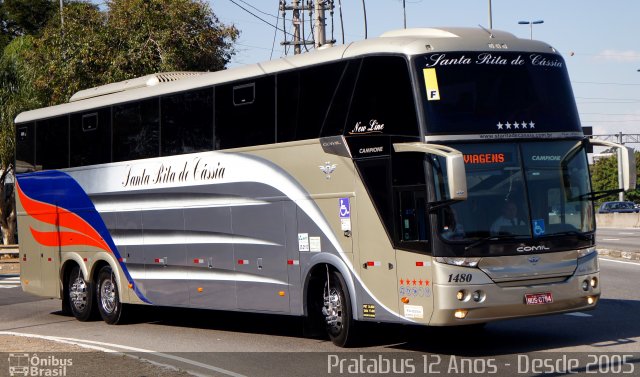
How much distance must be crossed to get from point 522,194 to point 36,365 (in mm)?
6400

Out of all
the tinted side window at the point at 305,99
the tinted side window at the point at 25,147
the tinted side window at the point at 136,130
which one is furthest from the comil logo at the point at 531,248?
the tinted side window at the point at 25,147

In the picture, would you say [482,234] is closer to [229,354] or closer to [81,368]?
[229,354]

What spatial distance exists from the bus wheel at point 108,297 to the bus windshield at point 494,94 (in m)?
9.14

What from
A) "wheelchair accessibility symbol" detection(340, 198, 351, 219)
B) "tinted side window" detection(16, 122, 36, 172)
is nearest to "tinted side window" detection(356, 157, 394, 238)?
"wheelchair accessibility symbol" detection(340, 198, 351, 219)

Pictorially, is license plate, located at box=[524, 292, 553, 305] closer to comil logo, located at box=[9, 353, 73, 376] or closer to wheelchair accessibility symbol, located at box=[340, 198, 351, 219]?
wheelchair accessibility symbol, located at box=[340, 198, 351, 219]

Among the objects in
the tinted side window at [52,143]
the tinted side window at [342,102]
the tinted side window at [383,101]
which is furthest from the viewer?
the tinted side window at [52,143]

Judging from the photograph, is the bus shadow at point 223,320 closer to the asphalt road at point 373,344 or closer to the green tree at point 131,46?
the asphalt road at point 373,344

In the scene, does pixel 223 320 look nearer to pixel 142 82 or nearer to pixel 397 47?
pixel 142 82

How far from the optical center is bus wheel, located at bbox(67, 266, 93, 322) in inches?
811

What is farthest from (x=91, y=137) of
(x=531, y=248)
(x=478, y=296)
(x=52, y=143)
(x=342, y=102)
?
(x=531, y=248)

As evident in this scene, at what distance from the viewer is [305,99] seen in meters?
15.0

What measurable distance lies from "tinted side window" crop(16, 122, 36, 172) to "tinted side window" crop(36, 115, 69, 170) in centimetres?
23

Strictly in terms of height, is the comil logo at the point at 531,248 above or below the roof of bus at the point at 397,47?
below

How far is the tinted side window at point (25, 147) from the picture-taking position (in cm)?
2233
